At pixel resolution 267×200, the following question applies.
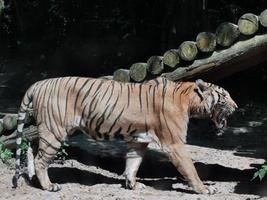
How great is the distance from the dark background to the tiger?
4963mm

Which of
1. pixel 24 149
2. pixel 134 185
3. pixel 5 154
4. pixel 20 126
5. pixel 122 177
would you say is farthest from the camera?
pixel 5 154

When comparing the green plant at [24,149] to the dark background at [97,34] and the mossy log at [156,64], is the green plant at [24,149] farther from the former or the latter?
the dark background at [97,34]

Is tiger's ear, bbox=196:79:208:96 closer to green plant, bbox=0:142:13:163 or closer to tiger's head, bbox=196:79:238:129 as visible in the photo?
tiger's head, bbox=196:79:238:129

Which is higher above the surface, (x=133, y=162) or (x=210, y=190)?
(x=133, y=162)

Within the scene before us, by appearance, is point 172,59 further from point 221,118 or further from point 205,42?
point 221,118

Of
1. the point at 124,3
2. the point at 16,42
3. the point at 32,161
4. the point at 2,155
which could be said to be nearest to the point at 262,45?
the point at 32,161

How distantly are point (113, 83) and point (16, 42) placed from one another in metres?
12.4

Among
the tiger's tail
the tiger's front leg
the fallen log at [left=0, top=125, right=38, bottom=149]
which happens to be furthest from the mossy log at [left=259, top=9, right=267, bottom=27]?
the fallen log at [left=0, top=125, right=38, bottom=149]

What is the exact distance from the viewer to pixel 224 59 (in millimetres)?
6875

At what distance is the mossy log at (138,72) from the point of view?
23.1 ft

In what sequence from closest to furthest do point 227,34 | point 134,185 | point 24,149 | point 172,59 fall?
point 134,185 < point 227,34 < point 172,59 < point 24,149

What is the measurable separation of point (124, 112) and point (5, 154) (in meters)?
1.93

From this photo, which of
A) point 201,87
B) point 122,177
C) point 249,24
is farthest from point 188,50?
point 122,177

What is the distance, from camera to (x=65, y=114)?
6.49 m
